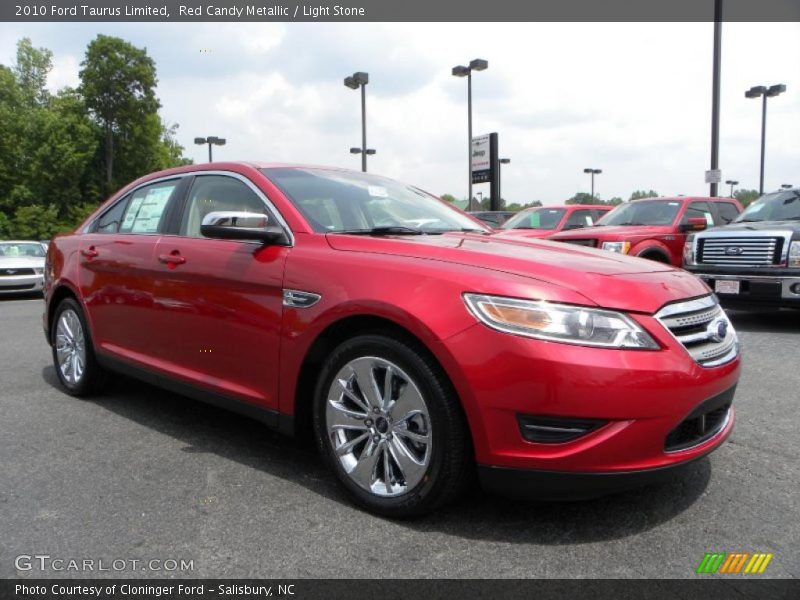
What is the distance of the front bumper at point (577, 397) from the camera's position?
233cm

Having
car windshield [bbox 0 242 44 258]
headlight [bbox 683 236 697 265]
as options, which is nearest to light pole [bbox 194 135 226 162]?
car windshield [bbox 0 242 44 258]

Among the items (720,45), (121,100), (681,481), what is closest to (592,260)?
(681,481)

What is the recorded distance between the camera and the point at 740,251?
7617mm

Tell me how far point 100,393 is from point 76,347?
369 millimetres

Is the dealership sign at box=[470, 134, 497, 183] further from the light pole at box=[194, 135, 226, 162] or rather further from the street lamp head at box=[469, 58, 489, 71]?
the light pole at box=[194, 135, 226, 162]

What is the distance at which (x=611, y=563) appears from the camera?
2354 millimetres

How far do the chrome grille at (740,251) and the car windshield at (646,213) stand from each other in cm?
195

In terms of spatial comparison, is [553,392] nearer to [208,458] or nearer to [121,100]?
[208,458]

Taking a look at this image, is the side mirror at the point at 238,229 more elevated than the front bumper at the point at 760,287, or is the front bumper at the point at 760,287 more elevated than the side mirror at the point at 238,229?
the side mirror at the point at 238,229

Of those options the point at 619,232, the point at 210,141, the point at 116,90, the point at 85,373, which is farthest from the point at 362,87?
the point at 116,90

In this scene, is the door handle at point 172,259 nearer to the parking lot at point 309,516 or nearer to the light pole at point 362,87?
the parking lot at point 309,516

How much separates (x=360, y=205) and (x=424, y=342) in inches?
54.8

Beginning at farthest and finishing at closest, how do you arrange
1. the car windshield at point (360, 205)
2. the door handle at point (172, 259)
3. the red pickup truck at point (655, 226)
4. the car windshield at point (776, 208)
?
the red pickup truck at point (655, 226), the car windshield at point (776, 208), the door handle at point (172, 259), the car windshield at point (360, 205)

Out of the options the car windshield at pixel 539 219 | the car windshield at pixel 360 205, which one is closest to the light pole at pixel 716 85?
the car windshield at pixel 539 219
